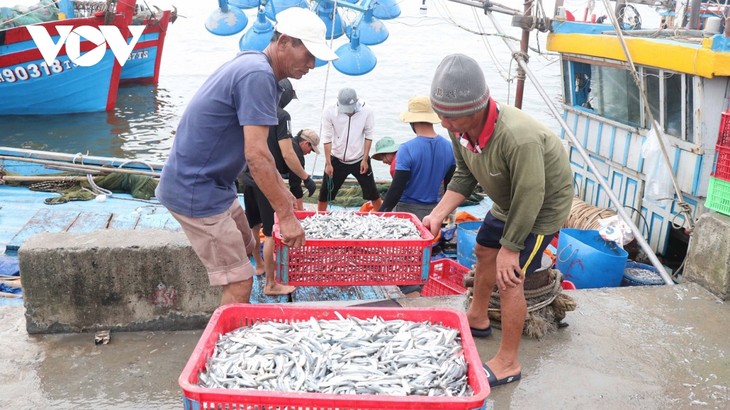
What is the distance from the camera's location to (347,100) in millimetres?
7324

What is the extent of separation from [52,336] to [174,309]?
784 millimetres

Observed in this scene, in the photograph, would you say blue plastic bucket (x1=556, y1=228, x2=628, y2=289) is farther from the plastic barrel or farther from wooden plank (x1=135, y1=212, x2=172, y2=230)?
wooden plank (x1=135, y1=212, x2=172, y2=230)

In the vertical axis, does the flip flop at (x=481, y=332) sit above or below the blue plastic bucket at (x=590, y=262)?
above

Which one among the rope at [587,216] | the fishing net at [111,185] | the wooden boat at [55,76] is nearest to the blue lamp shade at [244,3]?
the fishing net at [111,185]

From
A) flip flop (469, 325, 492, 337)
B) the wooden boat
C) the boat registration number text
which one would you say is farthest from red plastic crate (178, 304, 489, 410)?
the boat registration number text

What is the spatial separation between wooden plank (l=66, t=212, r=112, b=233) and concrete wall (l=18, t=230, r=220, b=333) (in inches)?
120

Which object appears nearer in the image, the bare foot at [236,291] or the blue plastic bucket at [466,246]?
the bare foot at [236,291]

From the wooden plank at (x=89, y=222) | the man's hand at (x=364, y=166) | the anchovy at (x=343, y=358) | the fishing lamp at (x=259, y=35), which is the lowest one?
the wooden plank at (x=89, y=222)

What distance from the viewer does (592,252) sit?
599 cm

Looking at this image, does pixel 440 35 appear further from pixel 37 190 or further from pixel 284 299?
pixel 284 299

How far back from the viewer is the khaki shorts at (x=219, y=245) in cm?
356

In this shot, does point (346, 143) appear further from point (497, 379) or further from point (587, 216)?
point (497, 379)

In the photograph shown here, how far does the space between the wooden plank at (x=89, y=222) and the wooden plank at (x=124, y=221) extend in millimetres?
63

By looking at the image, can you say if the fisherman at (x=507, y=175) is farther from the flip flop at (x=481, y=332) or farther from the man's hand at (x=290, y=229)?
the man's hand at (x=290, y=229)
